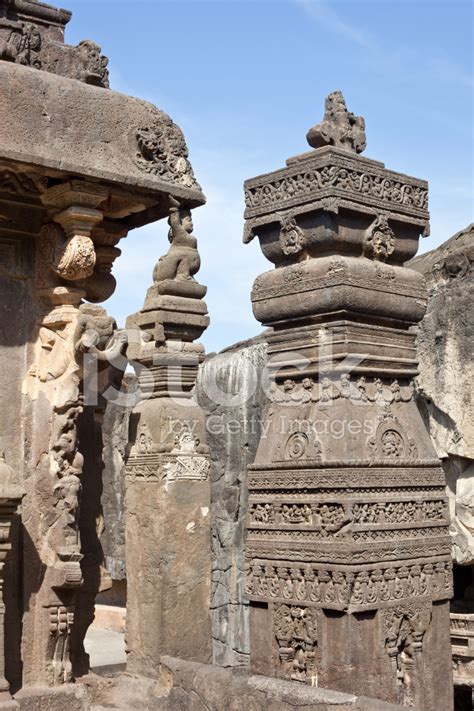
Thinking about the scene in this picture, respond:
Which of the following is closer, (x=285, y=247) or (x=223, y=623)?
(x=285, y=247)

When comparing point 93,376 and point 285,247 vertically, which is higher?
point 285,247

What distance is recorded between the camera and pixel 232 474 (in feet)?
38.6

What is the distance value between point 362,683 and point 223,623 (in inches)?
302

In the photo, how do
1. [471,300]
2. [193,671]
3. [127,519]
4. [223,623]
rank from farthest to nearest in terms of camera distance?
1. [223,623]
2. [471,300]
3. [127,519]
4. [193,671]

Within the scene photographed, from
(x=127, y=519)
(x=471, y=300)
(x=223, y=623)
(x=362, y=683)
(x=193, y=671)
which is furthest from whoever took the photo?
(x=223, y=623)

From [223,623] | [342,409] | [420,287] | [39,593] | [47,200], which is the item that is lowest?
[223,623]

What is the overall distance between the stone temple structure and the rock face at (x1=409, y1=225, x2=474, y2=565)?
13.1 ft

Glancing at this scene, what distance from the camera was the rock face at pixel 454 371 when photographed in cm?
895

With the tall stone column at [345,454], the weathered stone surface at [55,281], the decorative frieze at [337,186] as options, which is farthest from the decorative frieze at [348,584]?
the decorative frieze at [337,186]

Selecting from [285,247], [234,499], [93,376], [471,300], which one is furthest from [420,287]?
[234,499]

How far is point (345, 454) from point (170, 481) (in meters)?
1.18

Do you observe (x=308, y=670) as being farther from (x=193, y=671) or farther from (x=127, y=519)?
(x=127, y=519)

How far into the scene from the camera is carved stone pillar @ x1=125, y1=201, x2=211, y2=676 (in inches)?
208

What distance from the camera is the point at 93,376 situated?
16.5 feet
